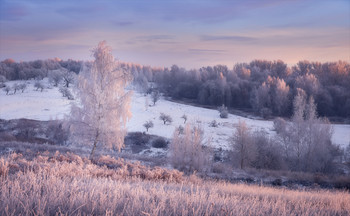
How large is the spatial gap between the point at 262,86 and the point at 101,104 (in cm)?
5723

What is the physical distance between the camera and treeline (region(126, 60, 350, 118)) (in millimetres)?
60438

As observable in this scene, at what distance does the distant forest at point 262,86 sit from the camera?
198ft

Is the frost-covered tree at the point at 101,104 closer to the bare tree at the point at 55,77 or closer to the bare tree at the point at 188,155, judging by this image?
the bare tree at the point at 188,155

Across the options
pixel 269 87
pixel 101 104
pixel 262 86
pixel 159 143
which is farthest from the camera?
pixel 269 87

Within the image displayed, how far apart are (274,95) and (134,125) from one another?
3845 centimetres

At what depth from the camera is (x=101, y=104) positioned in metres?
15.9

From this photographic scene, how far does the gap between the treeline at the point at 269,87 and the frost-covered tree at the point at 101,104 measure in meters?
50.2

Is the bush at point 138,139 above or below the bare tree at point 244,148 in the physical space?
below

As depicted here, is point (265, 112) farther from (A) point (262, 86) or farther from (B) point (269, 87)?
(B) point (269, 87)

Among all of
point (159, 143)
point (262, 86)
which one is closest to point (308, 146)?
point (159, 143)

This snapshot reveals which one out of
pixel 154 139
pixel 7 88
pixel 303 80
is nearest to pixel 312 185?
pixel 154 139

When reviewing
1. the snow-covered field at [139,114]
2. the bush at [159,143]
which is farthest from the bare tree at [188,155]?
the snow-covered field at [139,114]

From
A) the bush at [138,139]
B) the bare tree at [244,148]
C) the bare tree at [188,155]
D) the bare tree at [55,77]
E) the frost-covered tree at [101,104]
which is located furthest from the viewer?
the bare tree at [55,77]

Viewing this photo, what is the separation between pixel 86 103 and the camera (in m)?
15.8
